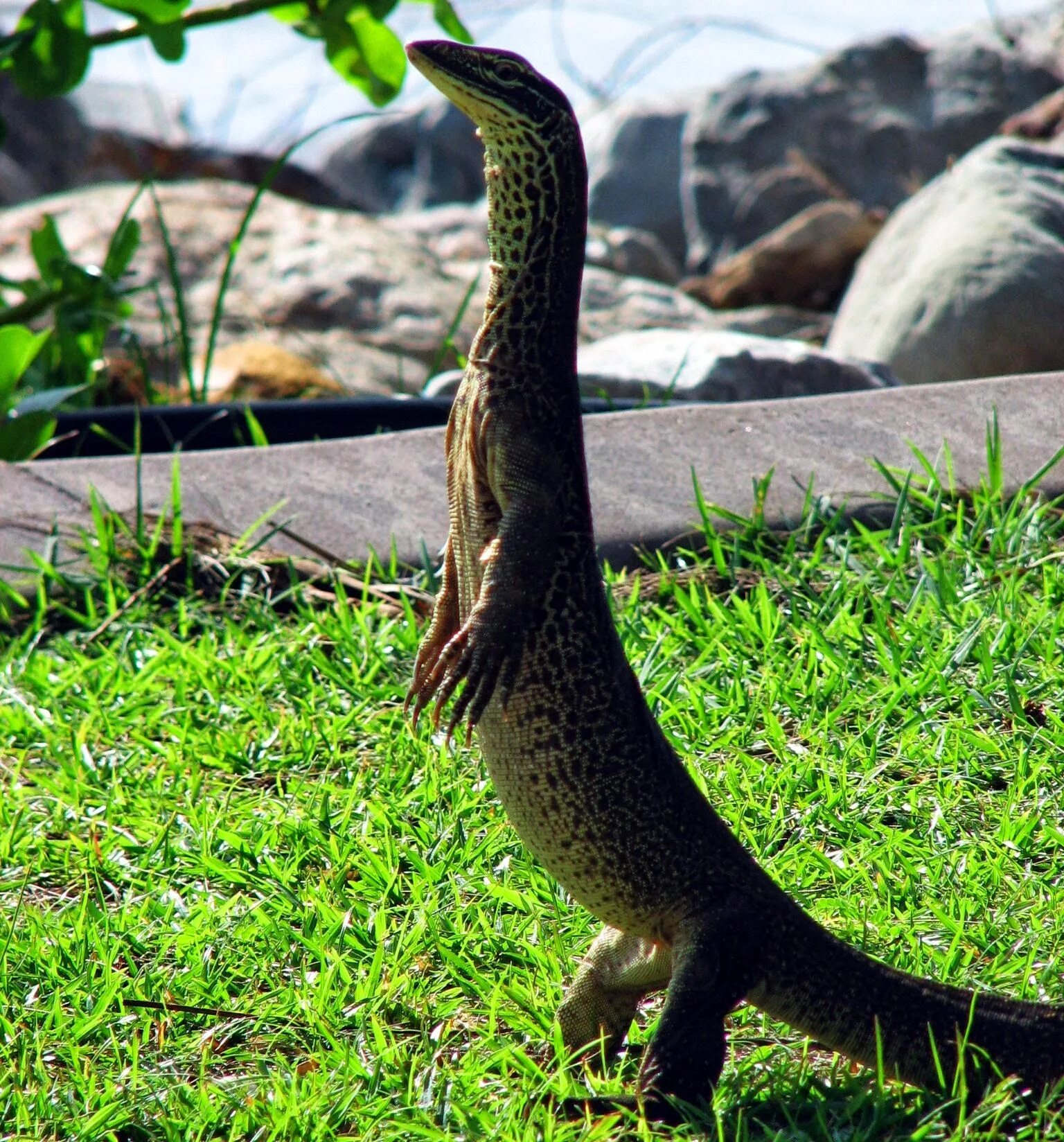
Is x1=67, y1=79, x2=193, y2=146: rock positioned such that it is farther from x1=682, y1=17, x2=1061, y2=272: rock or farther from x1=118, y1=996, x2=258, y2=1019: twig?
x1=118, y1=996, x2=258, y2=1019: twig

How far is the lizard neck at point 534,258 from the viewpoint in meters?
2.31

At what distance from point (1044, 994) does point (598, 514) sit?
2.44 metres

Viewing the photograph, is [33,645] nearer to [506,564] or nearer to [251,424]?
[251,424]

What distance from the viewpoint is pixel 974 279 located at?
7.43 meters

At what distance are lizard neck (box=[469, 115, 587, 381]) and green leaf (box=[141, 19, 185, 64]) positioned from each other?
3528 mm

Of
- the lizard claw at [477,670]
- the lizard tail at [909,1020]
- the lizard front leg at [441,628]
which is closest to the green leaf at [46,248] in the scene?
the lizard front leg at [441,628]

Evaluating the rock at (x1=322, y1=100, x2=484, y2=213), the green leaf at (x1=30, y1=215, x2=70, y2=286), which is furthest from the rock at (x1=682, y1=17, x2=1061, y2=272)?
the green leaf at (x1=30, y1=215, x2=70, y2=286)

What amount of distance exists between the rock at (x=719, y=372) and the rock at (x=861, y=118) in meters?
7.94

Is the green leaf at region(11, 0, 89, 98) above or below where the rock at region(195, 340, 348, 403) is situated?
above

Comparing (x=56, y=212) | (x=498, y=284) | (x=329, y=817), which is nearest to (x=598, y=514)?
(x=329, y=817)

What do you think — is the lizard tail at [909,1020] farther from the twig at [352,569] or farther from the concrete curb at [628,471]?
the concrete curb at [628,471]

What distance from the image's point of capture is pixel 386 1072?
2326mm

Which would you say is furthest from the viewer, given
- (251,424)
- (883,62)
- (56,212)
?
(883,62)

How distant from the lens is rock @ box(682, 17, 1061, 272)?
48.2ft
